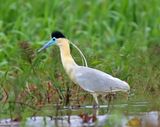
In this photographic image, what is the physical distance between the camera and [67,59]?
1052 centimetres

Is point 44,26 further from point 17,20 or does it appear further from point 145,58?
point 145,58

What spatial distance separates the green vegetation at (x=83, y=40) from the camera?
10883 mm

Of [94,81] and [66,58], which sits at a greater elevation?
[66,58]

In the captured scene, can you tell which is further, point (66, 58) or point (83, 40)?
point (83, 40)

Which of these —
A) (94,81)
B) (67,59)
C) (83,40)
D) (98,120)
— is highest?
(83,40)

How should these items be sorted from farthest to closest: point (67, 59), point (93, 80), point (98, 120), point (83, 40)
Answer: point (83, 40) < point (67, 59) < point (93, 80) < point (98, 120)

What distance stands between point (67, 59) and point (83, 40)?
3871 millimetres

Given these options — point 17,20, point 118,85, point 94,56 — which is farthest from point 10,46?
point 118,85

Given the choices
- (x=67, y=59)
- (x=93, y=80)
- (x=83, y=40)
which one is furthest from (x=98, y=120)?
(x=83, y=40)

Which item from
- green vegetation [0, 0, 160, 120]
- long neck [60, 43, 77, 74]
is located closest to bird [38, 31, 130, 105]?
long neck [60, 43, 77, 74]

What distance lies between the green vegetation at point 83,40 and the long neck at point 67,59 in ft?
1.01

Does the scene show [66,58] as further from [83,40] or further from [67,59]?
[83,40]

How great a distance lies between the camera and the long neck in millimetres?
10414

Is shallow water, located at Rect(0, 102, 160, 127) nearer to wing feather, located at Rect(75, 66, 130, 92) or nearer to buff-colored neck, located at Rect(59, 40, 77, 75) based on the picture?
wing feather, located at Rect(75, 66, 130, 92)
